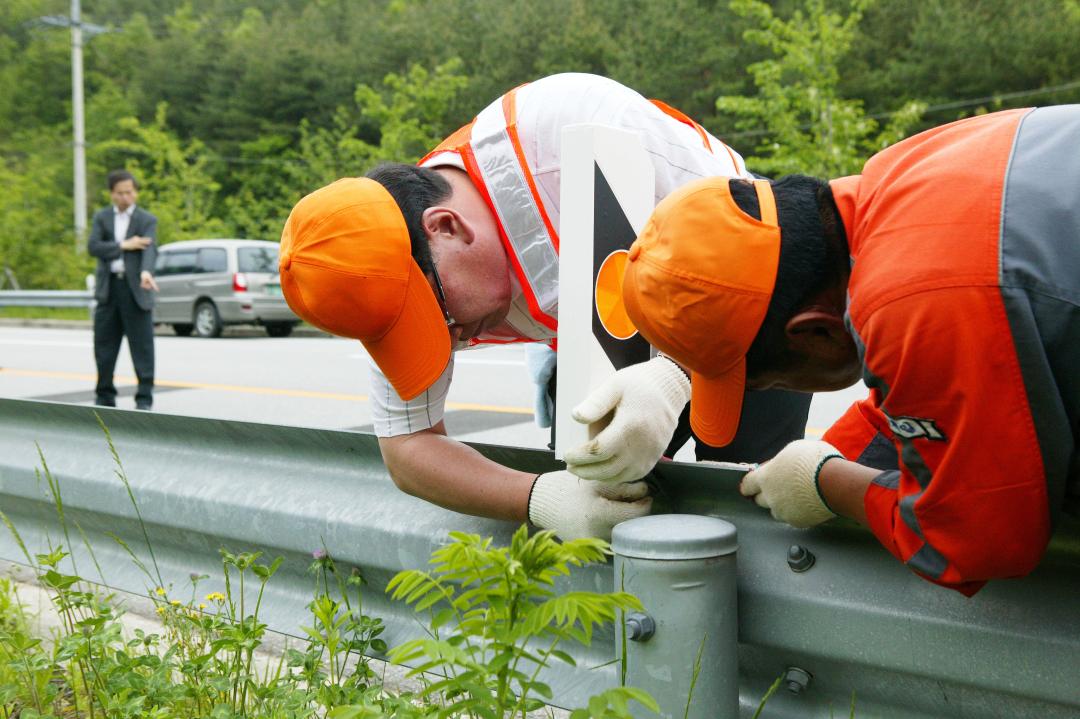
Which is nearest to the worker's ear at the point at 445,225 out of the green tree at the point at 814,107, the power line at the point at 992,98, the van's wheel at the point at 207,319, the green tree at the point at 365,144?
the van's wheel at the point at 207,319

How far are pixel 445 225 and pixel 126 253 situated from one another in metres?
7.53

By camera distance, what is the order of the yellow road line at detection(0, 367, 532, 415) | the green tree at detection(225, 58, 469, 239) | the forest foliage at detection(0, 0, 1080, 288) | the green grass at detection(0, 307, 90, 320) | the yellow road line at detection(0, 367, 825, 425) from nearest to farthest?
1. the yellow road line at detection(0, 367, 825, 425)
2. the yellow road line at detection(0, 367, 532, 415)
3. the green grass at detection(0, 307, 90, 320)
4. the forest foliage at detection(0, 0, 1080, 288)
5. the green tree at detection(225, 58, 469, 239)

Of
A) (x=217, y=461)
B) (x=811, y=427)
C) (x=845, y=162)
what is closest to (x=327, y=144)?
(x=845, y=162)

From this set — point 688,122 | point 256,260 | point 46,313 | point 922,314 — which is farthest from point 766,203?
point 46,313

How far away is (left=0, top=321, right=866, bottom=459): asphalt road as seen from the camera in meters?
7.81

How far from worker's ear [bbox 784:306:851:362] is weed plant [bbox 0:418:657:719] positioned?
1.51ft

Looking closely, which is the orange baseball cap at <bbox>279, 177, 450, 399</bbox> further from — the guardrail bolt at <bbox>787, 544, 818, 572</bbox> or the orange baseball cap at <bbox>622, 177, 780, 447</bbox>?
the guardrail bolt at <bbox>787, 544, 818, 572</bbox>

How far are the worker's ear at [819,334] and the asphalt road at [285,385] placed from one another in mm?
4326

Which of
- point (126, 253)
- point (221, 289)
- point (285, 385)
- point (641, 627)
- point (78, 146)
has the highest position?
point (78, 146)

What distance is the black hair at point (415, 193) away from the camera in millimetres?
2371

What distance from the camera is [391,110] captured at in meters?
34.1

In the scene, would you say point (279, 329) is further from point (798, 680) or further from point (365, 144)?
point (365, 144)

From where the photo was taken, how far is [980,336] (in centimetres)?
139

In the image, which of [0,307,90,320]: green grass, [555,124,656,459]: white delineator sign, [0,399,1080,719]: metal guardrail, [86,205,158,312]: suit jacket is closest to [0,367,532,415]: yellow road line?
[86,205,158,312]: suit jacket
